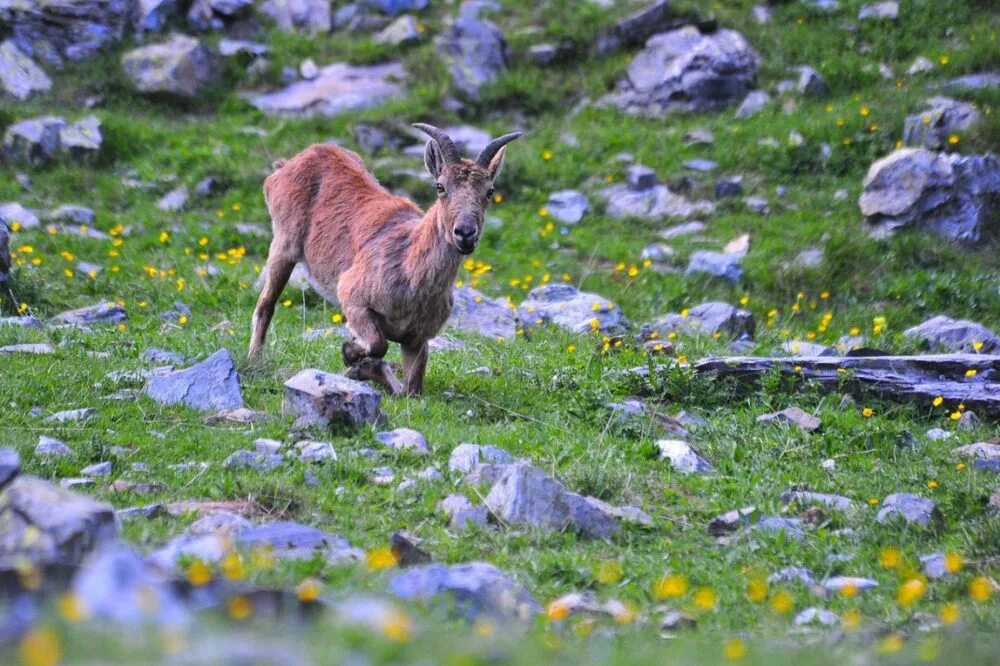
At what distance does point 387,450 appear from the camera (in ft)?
22.0

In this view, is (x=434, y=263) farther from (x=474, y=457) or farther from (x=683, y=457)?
(x=683, y=457)

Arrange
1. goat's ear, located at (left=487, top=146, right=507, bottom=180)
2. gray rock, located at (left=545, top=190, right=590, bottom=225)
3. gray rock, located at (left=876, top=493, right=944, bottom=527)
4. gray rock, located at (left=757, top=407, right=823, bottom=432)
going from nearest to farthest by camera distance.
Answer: gray rock, located at (left=876, top=493, right=944, bottom=527)
gray rock, located at (left=757, top=407, right=823, bottom=432)
goat's ear, located at (left=487, top=146, right=507, bottom=180)
gray rock, located at (left=545, top=190, right=590, bottom=225)

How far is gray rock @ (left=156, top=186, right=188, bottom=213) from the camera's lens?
13.5 meters

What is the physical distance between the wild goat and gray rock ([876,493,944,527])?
3.19 metres

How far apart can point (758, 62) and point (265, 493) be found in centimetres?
1160

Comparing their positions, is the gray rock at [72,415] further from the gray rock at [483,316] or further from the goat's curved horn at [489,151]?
the gray rock at [483,316]

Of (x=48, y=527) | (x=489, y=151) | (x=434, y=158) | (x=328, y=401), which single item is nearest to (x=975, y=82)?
(x=489, y=151)

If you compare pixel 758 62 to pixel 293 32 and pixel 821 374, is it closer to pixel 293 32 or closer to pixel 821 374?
pixel 293 32

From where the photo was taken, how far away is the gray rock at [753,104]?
14992mm

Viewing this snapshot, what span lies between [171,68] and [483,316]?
7358mm

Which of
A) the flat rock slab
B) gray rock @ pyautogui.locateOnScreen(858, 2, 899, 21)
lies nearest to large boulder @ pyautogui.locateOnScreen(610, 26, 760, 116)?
gray rock @ pyautogui.locateOnScreen(858, 2, 899, 21)

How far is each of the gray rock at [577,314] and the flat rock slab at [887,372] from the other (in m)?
1.77

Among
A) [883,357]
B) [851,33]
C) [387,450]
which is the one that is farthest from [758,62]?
[387,450]

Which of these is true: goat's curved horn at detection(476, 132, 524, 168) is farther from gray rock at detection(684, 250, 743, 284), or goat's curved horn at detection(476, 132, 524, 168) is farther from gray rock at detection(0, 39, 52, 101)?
gray rock at detection(0, 39, 52, 101)
